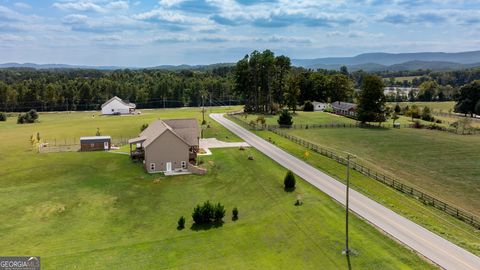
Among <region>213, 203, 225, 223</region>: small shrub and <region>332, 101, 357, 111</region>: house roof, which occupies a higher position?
<region>332, 101, 357, 111</region>: house roof

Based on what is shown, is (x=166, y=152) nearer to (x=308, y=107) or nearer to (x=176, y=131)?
(x=176, y=131)

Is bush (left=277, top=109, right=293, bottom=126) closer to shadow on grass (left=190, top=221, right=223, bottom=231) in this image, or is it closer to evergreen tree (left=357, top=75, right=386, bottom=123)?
evergreen tree (left=357, top=75, right=386, bottom=123)

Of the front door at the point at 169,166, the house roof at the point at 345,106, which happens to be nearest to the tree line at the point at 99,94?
the house roof at the point at 345,106

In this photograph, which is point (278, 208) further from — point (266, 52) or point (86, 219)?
point (266, 52)

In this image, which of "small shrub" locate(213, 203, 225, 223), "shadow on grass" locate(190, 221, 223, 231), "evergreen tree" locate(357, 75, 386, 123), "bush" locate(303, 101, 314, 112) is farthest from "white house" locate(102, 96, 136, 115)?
"shadow on grass" locate(190, 221, 223, 231)

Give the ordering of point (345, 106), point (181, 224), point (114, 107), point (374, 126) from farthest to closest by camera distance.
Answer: point (114, 107) < point (345, 106) < point (374, 126) < point (181, 224)

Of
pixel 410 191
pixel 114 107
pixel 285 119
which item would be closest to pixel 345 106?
pixel 285 119
